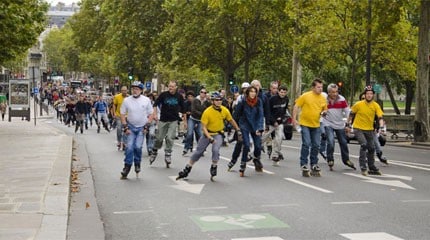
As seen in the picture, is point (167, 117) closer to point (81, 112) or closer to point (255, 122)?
point (255, 122)

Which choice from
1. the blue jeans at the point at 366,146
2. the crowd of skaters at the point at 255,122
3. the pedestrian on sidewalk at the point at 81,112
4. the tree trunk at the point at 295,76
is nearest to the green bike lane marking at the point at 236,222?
the crowd of skaters at the point at 255,122

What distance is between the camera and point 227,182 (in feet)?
40.0

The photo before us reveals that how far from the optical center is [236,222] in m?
8.45

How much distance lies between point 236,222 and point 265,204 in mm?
1389

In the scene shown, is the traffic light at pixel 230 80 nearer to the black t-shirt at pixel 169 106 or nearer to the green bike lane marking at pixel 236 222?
the black t-shirt at pixel 169 106

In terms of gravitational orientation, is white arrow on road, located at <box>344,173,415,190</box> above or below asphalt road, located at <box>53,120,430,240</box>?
above

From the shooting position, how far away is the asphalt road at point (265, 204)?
7.95 metres

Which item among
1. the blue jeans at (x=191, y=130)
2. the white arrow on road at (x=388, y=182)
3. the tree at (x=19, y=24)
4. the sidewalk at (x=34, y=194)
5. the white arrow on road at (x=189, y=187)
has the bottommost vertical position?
the white arrow on road at (x=189, y=187)

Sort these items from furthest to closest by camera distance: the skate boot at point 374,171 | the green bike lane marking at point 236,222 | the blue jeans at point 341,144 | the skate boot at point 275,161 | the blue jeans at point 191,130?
1. the blue jeans at point 191,130
2. the skate boot at point 275,161
3. the blue jeans at point 341,144
4. the skate boot at point 374,171
5. the green bike lane marking at point 236,222

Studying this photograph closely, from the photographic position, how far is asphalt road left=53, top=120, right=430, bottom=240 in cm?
795

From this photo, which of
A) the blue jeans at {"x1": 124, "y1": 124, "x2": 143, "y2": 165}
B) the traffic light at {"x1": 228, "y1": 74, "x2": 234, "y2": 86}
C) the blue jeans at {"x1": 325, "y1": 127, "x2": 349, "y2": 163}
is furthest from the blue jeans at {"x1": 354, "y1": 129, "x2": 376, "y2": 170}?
the traffic light at {"x1": 228, "y1": 74, "x2": 234, "y2": 86}

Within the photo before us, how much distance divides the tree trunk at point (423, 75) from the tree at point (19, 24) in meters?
13.7

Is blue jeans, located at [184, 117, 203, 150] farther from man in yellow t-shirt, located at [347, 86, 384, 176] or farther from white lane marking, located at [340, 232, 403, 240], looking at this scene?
white lane marking, located at [340, 232, 403, 240]

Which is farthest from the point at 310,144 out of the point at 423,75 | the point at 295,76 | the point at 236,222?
the point at 295,76
